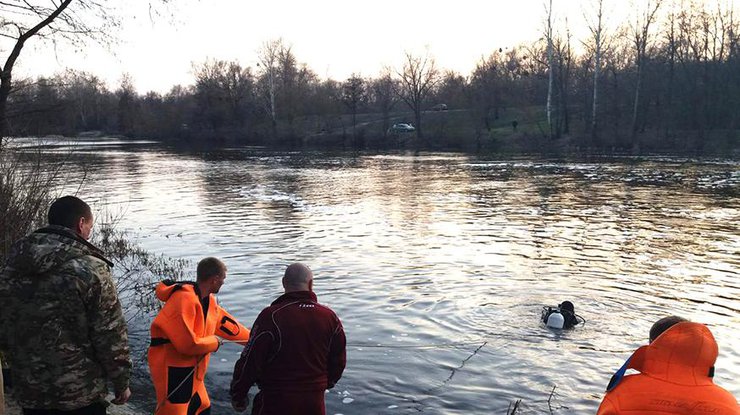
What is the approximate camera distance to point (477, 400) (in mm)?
7836

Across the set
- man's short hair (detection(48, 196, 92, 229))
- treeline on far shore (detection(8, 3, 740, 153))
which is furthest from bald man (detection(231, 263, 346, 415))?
treeline on far shore (detection(8, 3, 740, 153))

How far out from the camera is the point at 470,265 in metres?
15.0

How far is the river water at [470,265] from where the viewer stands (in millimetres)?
8555

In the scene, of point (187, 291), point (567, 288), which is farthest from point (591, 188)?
point (187, 291)

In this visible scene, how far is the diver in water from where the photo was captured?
33.5 feet

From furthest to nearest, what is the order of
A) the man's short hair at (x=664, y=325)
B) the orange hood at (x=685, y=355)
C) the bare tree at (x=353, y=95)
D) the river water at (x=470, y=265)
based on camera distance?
the bare tree at (x=353, y=95) < the river water at (x=470, y=265) < the man's short hair at (x=664, y=325) < the orange hood at (x=685, y=355)

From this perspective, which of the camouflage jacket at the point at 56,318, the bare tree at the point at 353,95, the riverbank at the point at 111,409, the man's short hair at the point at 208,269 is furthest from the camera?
the bare tree at the point at 353,95

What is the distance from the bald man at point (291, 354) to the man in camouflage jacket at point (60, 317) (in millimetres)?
927

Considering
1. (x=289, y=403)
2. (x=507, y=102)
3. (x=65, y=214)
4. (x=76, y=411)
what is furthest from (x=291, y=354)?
(x=507, y=102)

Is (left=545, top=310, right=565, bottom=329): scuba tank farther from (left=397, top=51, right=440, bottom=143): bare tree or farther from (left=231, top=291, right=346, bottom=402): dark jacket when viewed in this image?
(left=397, top=51, right=440, bottom=143): bare tree

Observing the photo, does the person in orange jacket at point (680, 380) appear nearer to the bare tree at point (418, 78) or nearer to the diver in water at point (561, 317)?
the diver in water at point (561, 317)

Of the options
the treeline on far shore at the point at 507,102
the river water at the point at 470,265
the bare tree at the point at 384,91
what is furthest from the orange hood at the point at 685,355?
the bare tree at the point at 384,91

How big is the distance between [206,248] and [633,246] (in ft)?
38.6

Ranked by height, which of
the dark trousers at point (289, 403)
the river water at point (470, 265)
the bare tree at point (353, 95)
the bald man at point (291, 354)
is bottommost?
the river water at point (470, 265)
